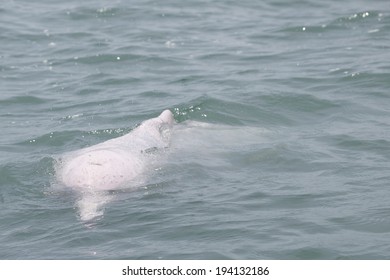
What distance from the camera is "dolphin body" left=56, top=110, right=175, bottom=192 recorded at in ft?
39.0

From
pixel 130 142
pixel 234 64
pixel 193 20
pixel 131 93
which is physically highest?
pixel 193 20

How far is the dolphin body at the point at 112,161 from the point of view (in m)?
11.9

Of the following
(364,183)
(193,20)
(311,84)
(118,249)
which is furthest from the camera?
(193,20)

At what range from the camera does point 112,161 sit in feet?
40.3

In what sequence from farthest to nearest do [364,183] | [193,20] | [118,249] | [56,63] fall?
1. [193,20]
2. [56,63]
3. [364,183]
4. [118,249]

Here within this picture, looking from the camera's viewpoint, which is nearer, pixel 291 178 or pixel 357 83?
pixel 291 178

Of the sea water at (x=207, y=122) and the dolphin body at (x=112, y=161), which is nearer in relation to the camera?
the sea water at (x=207, y=122)

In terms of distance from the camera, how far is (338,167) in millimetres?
12742

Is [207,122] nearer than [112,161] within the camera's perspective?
No

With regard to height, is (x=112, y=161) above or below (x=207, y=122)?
below

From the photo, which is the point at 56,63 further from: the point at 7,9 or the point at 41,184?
the point at 41,184

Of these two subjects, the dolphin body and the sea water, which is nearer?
the sea water

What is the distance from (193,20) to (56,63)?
179 inches

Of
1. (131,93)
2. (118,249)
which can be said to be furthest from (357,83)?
(118,249)
